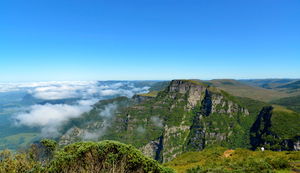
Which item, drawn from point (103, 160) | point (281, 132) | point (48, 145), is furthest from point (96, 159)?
point (281, 132)

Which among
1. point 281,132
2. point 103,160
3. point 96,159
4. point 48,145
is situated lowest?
point 281,132

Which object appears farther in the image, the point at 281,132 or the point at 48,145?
the point at 281,132

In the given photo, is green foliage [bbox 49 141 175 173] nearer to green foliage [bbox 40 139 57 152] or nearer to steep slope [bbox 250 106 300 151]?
green foliage [bbox 40 139 57 152]

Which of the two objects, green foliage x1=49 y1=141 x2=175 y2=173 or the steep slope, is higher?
green foliage x1=49 y1=141 x2=175 y2=173

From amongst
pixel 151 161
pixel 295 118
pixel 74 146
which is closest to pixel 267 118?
pixel 295 118

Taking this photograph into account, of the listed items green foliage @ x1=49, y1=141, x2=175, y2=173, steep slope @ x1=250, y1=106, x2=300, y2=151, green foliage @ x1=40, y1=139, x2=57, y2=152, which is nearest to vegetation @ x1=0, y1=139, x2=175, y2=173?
green foliage @ x1=49, y1=141, x2=175, y2=173

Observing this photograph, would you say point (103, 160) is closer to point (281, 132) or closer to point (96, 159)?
point (96, 159)

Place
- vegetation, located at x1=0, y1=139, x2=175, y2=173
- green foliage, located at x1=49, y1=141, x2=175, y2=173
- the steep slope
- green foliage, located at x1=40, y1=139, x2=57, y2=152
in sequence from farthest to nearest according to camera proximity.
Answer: the steep slope, green foliage, located at x1=40, y1=139, x2=57, y2=152, green foliage, located at x1=49, y1=141, x2=175, y2=173, vegetation, located at x1=0, y1=139, x2=175, y2=173

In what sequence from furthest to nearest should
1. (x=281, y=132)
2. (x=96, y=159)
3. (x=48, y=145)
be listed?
(x=281, y=132), (x=48, y=145), (x=96, y=159)

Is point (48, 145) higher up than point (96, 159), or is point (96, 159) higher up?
point (48, 145)

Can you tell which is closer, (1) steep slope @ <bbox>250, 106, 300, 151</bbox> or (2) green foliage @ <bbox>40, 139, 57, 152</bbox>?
(2) green foliage @ <bbox>40, 139, 57, 152</bbox>

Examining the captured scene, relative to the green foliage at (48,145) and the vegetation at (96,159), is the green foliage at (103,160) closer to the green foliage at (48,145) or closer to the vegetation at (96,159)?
the vegetation at (96,159)

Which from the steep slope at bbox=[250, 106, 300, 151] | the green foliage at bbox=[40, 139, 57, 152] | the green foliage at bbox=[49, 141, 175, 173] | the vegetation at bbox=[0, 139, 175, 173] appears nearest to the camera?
the vegetation at bbox=[0, 139, 175, 173]
